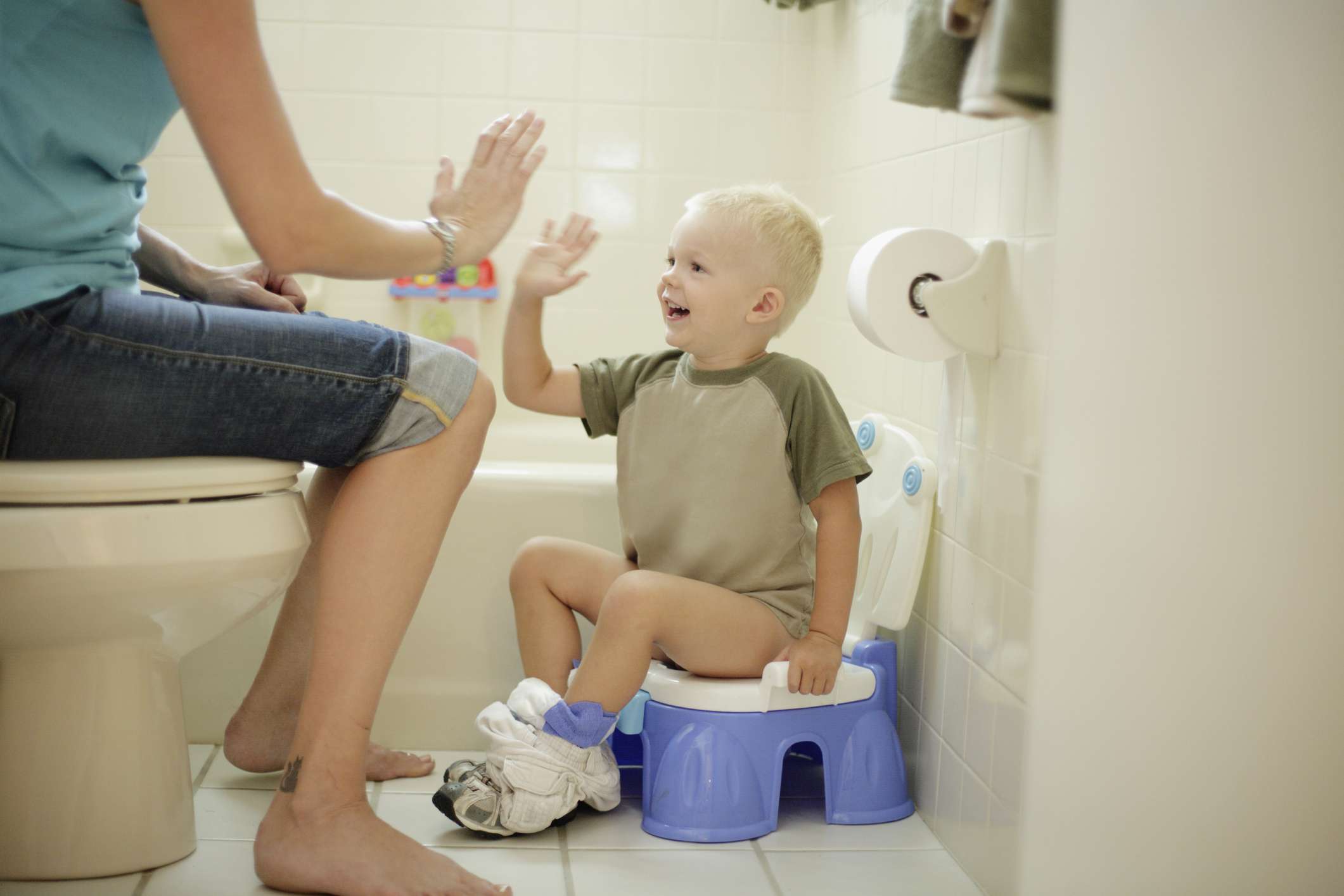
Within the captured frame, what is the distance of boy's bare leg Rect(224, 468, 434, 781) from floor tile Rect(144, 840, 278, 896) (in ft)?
0.41

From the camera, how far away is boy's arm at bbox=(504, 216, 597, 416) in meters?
1.38

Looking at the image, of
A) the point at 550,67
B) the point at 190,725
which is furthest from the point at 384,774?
the point at 550,67

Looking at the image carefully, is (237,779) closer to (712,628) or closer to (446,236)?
(712,628)

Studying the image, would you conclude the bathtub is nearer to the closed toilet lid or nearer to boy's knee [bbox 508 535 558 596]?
boy's knee [bbox 508 535 558 596]

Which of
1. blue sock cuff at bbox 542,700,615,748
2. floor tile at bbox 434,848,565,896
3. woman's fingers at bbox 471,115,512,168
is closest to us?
woman's fingers at bbox 471,115,512,168

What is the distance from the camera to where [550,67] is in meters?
2.32

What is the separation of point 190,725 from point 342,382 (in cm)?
70

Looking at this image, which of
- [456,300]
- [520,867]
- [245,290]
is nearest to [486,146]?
[245,290]

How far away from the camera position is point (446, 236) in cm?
111

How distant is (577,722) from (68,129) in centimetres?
72

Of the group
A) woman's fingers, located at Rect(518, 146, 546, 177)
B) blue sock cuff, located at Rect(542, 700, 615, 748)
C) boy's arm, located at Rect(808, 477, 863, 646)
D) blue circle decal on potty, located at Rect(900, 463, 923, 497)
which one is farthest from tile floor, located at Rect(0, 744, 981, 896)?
woman's fingers, located at Rect(518, 146, 546, 177)

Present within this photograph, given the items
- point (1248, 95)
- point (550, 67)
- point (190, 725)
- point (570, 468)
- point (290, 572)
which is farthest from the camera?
point (550, 67)

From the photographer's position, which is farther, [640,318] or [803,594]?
[640,318]

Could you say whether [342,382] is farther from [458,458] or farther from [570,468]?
[570,468]
